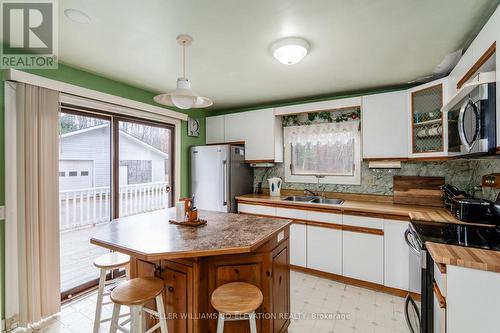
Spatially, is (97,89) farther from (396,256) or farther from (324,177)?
(396,256)

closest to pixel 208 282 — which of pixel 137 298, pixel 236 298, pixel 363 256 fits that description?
pixel 236 298

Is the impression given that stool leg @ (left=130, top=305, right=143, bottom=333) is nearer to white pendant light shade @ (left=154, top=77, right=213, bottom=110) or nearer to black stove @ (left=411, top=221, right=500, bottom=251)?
white pendant light shade @ (left=154, top=77, right=213, bottom=110)

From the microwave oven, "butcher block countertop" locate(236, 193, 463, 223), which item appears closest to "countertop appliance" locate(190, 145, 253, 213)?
"butcher block countertop" locate(236, 193, 463, 223)

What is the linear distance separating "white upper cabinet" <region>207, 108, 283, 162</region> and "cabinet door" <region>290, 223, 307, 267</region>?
3.57ft

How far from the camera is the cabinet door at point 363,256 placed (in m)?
2.50

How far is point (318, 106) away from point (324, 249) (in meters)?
1.90

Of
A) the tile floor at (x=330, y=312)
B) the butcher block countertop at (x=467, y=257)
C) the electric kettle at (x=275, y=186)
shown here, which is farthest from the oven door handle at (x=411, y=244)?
the electric kettle at (x=275, y=186)

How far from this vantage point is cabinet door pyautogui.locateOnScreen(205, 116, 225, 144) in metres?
3.93

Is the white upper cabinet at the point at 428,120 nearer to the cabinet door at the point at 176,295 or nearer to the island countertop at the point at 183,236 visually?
the island countertop at the point at 183,236

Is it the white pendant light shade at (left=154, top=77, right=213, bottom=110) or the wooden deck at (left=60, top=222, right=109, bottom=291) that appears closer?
the white pendant light shade at (left=154, top=77, right=213, bottom=110)

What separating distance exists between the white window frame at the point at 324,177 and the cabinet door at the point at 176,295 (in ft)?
8.32

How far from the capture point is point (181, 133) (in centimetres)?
361

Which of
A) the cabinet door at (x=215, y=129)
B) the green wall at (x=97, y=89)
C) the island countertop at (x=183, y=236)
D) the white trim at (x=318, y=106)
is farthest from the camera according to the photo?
the cabinet door at (x=215, y=129)

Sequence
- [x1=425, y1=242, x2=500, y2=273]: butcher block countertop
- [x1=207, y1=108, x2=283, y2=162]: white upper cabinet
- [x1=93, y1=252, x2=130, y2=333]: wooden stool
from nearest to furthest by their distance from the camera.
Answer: [x1=425, y1=242, x2=500, y2=273]: butcher block countertop
[x1=93, y1=252, x2=130, y2=333]: wooden stool
[x1=207, y1=108, x2=283, y2=162]: white upper cabinet
